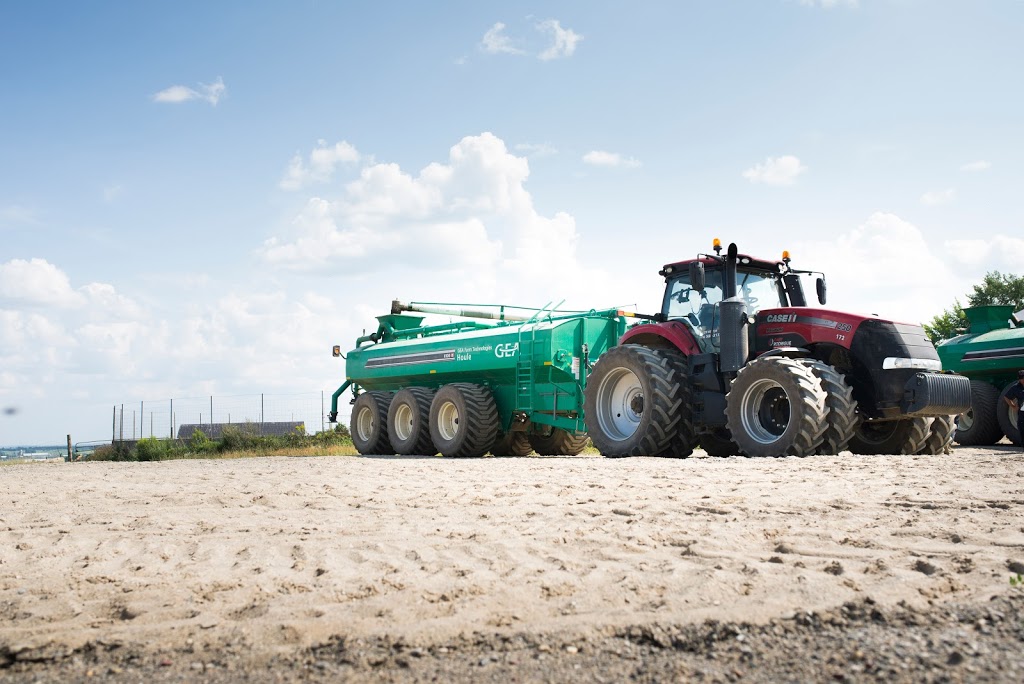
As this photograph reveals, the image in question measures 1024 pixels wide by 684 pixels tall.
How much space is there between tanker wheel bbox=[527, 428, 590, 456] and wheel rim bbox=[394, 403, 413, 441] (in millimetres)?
2532

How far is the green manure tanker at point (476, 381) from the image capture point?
14398mm

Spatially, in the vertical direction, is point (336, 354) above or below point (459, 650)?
above

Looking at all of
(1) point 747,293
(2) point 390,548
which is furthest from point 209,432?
(2) point 390,548

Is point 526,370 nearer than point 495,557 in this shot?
No

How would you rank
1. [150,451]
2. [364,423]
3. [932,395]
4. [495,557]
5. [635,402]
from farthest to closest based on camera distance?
1. [150,451]
2. [364,423]
3. [635,402]
4. [932,395]
5. [495,557]

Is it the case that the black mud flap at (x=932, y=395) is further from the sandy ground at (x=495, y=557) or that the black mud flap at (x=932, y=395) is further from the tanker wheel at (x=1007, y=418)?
the tanker wheel at (x=1007, y=418)

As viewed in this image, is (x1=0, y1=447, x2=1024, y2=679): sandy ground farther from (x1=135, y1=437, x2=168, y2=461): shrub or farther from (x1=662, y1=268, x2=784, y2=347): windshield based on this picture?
(x1=135, y1=437, x2=168, y2=461): shrub

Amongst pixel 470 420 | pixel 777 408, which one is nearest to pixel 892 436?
pixel 777 408

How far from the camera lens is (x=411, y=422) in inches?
671

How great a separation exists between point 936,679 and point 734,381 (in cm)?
762

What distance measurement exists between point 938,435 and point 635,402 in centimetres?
373

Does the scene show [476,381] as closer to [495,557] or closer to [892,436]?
[892,436]

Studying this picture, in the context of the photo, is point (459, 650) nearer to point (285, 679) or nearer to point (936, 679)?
point (285, 679)

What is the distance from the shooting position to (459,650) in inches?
141
